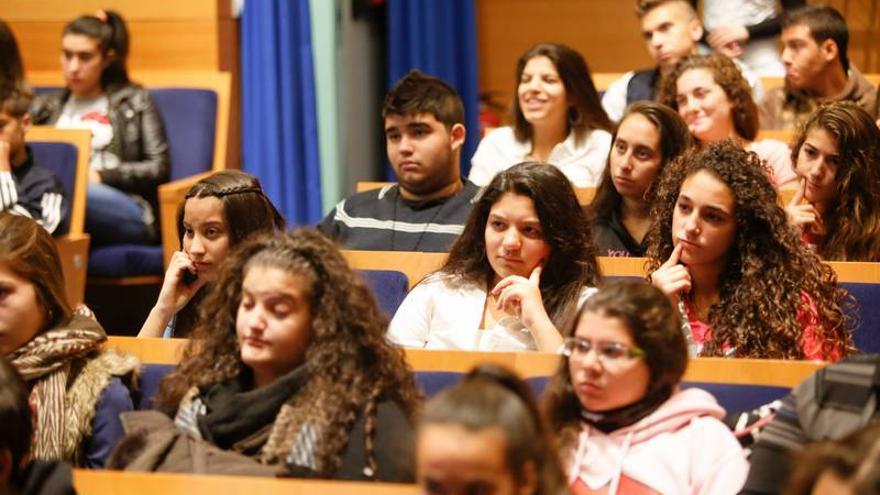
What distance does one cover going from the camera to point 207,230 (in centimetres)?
296

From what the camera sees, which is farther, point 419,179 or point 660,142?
point 419,179

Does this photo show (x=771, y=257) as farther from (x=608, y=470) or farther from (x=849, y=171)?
(x=608, y=470)

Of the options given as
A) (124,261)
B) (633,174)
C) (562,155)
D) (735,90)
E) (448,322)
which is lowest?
(124,261)

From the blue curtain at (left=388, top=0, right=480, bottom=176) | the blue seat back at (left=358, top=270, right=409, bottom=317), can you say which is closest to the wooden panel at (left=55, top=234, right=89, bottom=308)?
the blue seat back at (left=358, top=270, right=409, bottom=317)

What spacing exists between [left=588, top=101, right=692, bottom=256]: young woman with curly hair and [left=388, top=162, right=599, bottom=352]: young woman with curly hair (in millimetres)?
563

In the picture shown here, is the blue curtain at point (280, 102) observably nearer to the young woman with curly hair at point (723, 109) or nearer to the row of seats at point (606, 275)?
the young woman with curly hair at point (723, 109)

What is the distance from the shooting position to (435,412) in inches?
65.2

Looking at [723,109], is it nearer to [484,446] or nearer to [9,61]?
[9,61]

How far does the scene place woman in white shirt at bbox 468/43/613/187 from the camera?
4227mm

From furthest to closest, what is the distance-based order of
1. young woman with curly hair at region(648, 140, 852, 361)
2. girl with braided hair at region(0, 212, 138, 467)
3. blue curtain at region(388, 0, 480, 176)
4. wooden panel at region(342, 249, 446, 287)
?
blue curtain at region(388, 0, 480, 176)
wooden panel at region(342, 249, 446, 287)
young woman with curly hair at region(648, 140, 852, 361)
girl with braided hair at region(0, 212, 138, 467)

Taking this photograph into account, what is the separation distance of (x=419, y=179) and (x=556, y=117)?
733 millimetres

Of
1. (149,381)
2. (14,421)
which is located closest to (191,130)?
(149,381)

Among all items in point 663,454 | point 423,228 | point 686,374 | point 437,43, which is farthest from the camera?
point 437,43

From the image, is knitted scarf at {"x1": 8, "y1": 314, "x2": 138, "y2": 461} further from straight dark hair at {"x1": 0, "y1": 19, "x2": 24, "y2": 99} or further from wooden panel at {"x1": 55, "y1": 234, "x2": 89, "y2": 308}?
straight dark hair at {"x1": 0, "y1": 19, "x2": 24, "y2": 99}
